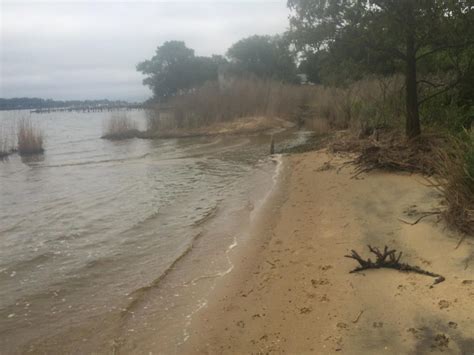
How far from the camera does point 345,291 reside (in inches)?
173

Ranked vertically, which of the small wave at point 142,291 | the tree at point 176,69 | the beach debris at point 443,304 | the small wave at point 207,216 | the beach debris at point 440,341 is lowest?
the small wave at point 142,291

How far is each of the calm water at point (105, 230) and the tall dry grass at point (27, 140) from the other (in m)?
6.01

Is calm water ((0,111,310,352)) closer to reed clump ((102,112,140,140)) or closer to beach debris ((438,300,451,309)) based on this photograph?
beach debris ((438,300,451,309))

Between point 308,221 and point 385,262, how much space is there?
8.46 ft

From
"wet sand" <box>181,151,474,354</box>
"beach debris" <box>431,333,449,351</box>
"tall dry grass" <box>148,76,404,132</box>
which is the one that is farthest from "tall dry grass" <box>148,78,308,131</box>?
"beach debris" <box>431,333,449,351</box>

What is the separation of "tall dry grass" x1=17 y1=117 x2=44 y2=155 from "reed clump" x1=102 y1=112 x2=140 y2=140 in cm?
648

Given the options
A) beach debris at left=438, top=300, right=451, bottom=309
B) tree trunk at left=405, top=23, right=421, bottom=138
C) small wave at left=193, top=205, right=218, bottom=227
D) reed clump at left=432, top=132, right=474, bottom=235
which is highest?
tree trunk at left=405, top=23, right=421, bottom=138

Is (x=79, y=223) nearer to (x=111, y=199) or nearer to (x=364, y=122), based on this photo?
(x=111, y=199)

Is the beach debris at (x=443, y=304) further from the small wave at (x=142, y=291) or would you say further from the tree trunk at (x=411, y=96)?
the tree trunk at (x=411, y=96)

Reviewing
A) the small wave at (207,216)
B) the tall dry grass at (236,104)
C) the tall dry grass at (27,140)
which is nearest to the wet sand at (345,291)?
the small wave at (207,216)

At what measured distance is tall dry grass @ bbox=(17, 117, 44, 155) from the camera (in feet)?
76.4

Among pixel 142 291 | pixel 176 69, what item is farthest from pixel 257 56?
pixel 142 291

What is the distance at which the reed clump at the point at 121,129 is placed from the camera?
3030 centimetres

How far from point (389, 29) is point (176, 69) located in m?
54.8
